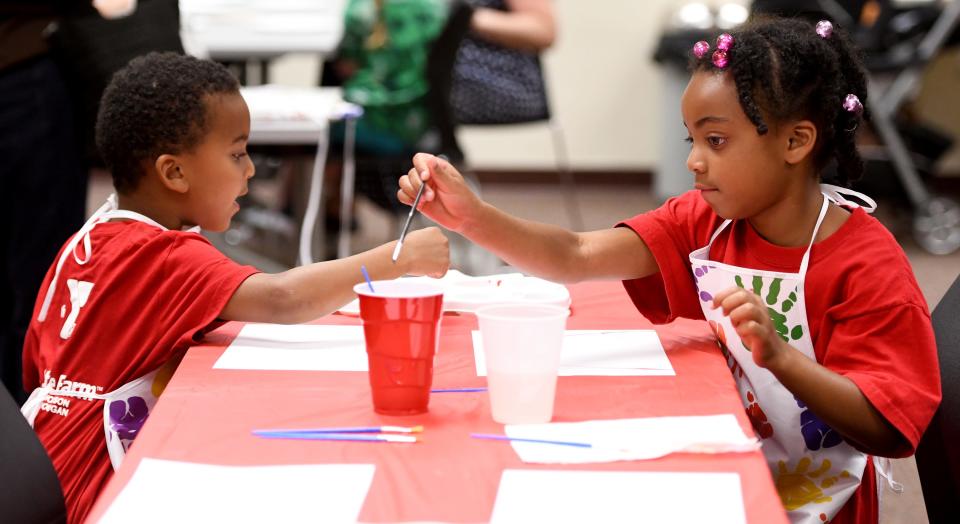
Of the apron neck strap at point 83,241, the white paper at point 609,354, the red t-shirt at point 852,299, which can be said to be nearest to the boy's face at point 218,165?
the apron neck strap at point 83,241

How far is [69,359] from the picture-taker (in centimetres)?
154

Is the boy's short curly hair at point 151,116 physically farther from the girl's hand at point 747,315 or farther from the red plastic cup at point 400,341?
the girl's hand at point 747,315

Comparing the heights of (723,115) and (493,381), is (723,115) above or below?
above

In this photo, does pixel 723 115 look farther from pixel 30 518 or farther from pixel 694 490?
pixel 30 518

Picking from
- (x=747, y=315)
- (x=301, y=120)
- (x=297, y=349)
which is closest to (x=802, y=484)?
(x=747, y=315)

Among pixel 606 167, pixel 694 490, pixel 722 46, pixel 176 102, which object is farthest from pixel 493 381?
pixel 606 167

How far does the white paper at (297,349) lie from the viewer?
1351 millimetres

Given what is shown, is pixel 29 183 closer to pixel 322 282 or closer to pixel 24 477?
pixel 322 282

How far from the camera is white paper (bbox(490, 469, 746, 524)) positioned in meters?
0.91

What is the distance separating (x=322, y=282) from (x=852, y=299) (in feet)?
2.19

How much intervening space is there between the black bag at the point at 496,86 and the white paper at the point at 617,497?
3.33m

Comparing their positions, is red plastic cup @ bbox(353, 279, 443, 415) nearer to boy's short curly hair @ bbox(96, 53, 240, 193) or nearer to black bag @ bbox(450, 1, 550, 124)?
boy's short curly hair @ bbox(96, 53, 240, 193)

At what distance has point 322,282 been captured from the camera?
5.01 feet

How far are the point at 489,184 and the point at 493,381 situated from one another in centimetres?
573
